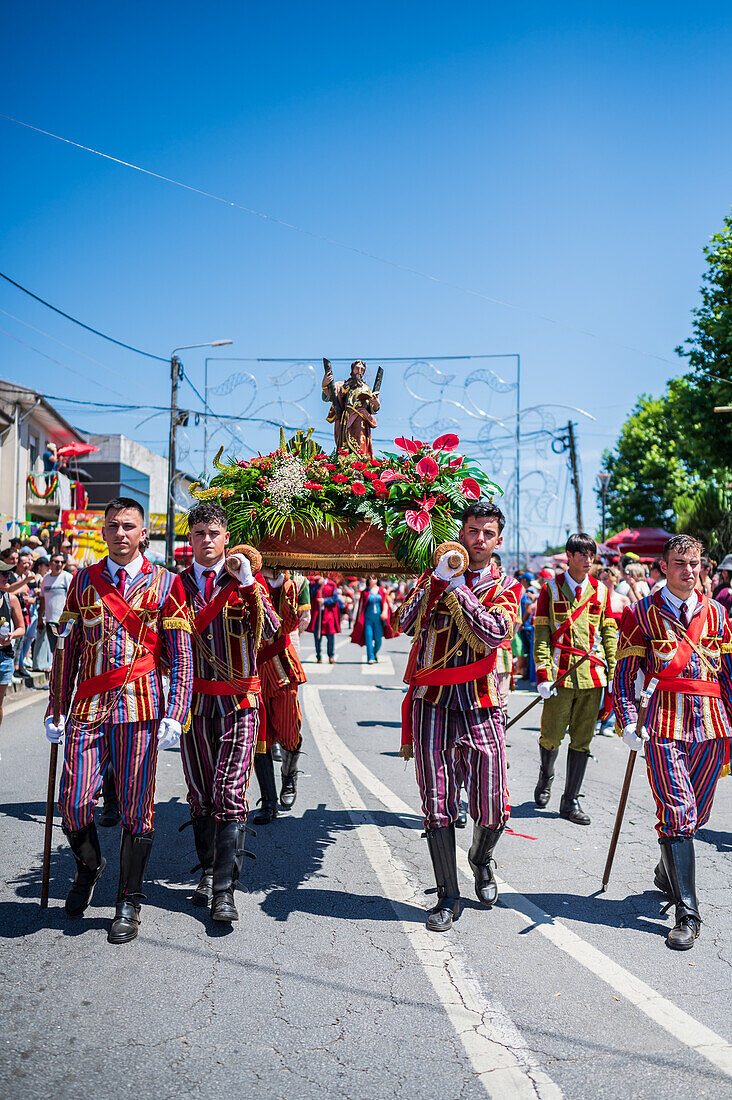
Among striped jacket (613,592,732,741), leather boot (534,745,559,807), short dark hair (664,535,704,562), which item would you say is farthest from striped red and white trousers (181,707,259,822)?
leather boot (534,745,559,807)

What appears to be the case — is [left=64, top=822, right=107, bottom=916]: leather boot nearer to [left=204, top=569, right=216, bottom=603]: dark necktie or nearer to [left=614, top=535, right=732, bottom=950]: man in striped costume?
[left=204, top=569, right=216, bottom=603]: dark necktie

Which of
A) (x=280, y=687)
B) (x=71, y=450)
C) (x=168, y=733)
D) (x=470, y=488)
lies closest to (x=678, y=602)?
(x=470, y=488)

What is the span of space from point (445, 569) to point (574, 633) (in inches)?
105

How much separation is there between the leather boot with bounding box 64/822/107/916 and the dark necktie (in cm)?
126

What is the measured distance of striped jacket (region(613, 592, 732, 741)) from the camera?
4371 mm

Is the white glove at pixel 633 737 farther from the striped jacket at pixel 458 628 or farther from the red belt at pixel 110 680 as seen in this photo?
the red belt at pixel 110 680

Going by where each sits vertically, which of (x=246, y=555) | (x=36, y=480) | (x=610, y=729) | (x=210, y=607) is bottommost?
(x=610, y=729)

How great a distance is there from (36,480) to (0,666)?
20.5 m

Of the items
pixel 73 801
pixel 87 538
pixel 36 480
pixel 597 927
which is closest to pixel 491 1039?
pixel 597 927

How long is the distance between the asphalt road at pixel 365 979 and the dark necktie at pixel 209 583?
1601 millimetres

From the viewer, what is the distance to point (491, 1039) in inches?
124

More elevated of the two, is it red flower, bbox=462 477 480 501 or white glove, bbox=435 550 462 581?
red flower, bbox=462 477 480 501

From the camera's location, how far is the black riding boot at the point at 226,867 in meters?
4.16

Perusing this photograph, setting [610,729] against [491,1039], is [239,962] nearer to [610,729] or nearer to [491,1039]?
[491,1039]
